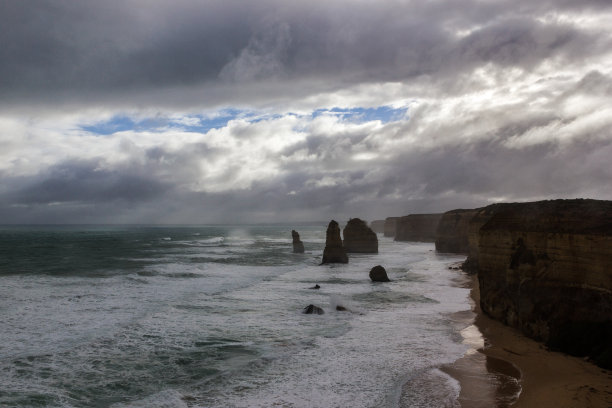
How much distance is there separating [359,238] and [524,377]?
59.6 meters

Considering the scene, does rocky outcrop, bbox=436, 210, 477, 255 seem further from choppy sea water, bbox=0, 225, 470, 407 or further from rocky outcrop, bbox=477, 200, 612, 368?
rocky outcrop, bbox=477, 200, 612, 368

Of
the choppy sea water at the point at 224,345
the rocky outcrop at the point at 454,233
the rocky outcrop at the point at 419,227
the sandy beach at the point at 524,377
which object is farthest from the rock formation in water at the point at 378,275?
the rocky outcrop at the point at 419,227

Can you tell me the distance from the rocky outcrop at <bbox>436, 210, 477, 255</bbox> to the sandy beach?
178ft

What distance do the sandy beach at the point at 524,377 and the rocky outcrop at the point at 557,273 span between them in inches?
34.3

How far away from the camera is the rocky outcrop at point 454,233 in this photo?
7012 centimetres

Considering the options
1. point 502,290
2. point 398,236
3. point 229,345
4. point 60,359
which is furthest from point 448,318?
point 398,236

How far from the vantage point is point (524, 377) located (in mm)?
13836

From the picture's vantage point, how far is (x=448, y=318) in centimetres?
2298

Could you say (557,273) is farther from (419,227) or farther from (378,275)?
(419,227)

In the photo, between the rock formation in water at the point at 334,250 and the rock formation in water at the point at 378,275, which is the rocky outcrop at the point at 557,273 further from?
the rock formation in water at the point at 334,250

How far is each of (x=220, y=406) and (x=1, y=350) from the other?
11058 mm

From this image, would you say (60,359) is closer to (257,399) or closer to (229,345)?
(229,345)

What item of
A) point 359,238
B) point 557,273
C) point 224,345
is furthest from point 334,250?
point 557,273

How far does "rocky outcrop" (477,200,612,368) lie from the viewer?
49.8ft
